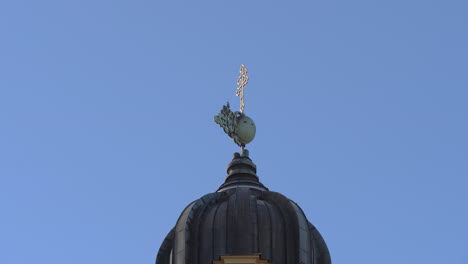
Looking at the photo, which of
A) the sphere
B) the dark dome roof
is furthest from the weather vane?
the dark dome roof

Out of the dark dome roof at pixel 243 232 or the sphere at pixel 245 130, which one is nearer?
the dark dome roof at pixel 243 232

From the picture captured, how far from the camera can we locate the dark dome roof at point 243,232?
52.6m

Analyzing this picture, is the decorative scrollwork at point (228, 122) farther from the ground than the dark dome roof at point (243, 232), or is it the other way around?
the decorative scrollwork at point (228, 122)

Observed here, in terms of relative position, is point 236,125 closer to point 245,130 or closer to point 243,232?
point 245,130

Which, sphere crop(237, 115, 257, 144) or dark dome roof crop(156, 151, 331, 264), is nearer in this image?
dark dome roof crop(156, 151, 331, 264)

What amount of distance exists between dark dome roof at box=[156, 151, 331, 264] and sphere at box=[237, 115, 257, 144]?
386cm

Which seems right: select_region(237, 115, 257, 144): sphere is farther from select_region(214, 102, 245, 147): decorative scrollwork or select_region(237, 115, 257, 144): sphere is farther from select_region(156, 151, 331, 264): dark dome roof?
select_region(156, 151, 331, 264): dark dome roof

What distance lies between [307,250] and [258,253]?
2122 mm

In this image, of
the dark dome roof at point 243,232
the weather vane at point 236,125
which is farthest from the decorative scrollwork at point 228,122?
the dark dome roof at point 243,232

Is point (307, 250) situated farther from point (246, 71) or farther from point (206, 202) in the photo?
point (246, 71)

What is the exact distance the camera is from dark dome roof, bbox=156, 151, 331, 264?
173 feet

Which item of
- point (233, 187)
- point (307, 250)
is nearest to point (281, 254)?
point (307, 250)

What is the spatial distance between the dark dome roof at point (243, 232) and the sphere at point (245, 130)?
386cm

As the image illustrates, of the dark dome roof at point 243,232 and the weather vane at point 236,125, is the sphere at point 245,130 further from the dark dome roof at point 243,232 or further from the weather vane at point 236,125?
the dark dome roof at point 243,232
